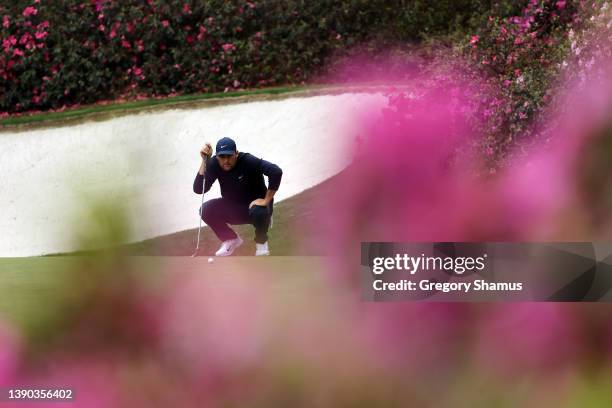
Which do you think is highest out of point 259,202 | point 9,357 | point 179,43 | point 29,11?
point 29,11

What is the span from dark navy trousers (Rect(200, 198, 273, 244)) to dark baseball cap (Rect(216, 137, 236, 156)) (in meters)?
0.12

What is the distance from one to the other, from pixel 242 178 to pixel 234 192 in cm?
15

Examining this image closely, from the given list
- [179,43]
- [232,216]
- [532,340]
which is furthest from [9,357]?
[179,43]

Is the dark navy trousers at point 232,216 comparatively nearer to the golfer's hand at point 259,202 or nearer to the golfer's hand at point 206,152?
the golfer's hand at point 259,202

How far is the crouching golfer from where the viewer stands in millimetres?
1877

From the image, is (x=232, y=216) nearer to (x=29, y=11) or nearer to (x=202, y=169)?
(x=202, y=169)

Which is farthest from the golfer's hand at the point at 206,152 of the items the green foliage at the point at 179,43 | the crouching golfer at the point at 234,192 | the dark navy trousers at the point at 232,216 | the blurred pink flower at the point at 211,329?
the green foliage at the point at 179,43

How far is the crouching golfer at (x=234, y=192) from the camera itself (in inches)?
73.9

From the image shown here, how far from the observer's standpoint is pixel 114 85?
12570 millimetres

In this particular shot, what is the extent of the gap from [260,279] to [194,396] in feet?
0.47

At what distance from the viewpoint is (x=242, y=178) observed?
81.4 inches

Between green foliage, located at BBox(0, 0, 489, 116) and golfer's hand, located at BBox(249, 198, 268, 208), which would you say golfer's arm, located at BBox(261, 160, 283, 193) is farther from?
green foliage, located at BBox(0, 0, 489, 116)

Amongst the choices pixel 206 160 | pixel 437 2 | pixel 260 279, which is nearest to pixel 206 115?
pixel 437 2

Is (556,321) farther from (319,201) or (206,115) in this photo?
(206,115)
